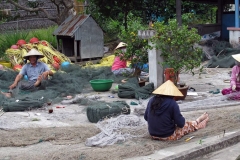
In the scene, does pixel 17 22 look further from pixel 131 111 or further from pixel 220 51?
pixel 131 111

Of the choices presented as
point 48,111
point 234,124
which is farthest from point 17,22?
point 234,124

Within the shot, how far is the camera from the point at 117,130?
718cm

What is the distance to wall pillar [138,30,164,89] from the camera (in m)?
10.4

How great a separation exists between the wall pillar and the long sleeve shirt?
3578mm

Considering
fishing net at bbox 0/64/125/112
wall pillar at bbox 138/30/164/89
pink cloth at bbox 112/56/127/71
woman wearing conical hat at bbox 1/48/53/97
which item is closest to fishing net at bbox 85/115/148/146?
fishing net at bbox 0/64/125/112

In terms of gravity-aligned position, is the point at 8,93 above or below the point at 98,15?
below

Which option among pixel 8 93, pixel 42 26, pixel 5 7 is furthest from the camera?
pixel 42 26

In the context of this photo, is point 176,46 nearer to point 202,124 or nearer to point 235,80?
point 235,80

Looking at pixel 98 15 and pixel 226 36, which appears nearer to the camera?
pixel 226 36

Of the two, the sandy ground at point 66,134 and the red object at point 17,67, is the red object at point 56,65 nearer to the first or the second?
the red object at point 17,67

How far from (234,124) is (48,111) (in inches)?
Answer: 142

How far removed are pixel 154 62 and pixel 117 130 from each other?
11.8 feet

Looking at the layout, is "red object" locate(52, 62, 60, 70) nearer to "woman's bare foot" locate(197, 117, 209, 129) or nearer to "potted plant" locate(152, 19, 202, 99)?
"potted plant" locate(152, 19, 202, 99)

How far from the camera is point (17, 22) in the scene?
23.8 metres
